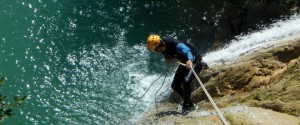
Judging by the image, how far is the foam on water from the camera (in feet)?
43.3

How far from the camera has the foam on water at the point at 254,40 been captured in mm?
13188

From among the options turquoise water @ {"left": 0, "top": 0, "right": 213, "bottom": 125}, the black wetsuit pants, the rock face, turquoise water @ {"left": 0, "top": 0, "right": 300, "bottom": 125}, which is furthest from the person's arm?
turquoise water @ {"left": 0, "top": 0, "right": 213, "bottom": 125}

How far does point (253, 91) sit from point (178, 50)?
2.24 m

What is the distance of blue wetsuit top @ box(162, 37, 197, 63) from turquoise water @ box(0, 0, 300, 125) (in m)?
3.66

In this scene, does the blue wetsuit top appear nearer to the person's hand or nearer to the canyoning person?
the canyoning person

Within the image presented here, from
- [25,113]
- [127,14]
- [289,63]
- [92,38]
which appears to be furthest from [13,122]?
[289,63]

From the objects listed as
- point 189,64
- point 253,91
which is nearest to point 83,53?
point 189,64

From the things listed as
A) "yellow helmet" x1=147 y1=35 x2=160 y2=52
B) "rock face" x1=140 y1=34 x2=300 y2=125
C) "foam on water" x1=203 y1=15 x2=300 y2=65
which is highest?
"foam on water" x1=203 y1=15 x2=300 y2=65

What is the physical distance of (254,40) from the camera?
14398 millimetres

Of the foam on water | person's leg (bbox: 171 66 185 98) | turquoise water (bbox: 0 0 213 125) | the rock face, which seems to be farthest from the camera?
turquoise water (bbox: 0 0 213 125)

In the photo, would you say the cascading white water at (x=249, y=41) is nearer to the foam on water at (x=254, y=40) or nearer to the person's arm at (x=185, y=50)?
the foam on water at (x=254, y=40)

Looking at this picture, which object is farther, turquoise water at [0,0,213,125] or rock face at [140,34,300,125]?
turquoise water at [0,0,213,125]

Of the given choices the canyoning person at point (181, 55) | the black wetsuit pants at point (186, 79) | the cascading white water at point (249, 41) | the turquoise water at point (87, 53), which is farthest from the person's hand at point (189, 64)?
the turquoise water at point (87, 53)

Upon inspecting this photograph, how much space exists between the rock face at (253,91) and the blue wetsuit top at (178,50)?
1.46 m
